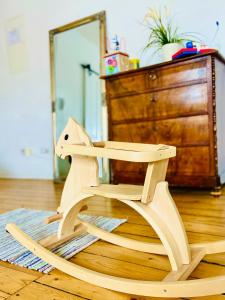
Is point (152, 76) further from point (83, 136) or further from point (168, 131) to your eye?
point (83, 136)

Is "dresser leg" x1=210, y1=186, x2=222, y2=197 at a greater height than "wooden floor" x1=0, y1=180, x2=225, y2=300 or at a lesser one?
greater

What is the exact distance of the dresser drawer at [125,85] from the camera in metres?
Result: 1.90

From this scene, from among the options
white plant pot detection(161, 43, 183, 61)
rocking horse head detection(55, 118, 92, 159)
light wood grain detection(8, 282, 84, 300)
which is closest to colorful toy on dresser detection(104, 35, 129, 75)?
white plant pot detection(161, 43, 183, 61)

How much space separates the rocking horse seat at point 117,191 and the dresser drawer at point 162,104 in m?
1.02

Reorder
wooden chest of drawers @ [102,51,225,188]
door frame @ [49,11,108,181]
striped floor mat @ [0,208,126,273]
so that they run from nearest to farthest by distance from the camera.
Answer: striped floor mat @ [0,208,126,273]
wooden chest of drawers @ [102,51,225,188]
door frame @ [49,11,108,181]

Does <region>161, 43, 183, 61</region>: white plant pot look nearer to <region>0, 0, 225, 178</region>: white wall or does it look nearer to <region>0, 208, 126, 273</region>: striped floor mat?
<region>0, 0, 225, 178</region>: white wall

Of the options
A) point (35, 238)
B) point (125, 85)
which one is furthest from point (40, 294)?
point (125, 85)

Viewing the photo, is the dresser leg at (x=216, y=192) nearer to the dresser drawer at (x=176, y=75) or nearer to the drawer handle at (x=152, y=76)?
the dresser drawer at (x=176, y=75)

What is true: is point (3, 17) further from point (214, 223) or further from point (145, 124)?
point (214, 223)

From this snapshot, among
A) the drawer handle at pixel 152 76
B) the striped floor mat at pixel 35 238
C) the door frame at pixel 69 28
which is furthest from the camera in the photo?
the door frame at pixel 69 28

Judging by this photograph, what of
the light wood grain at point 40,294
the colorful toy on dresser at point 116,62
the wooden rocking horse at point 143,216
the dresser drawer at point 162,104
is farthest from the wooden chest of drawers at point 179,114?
the light wood grain at point 40,294

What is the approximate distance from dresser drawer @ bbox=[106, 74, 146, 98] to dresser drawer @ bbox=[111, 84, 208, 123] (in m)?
0.05

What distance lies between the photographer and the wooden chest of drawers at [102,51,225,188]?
167 cm

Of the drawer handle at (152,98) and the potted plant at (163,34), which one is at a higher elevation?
the potted plant at (163,34)
